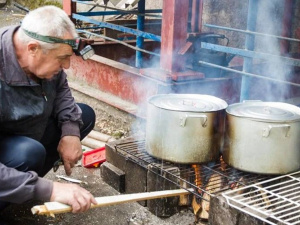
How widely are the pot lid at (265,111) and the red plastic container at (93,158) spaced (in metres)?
1.78

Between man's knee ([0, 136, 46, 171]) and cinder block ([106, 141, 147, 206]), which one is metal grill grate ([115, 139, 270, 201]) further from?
man's knee ([0, 136, 46, 171])

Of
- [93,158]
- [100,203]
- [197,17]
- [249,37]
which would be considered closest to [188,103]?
[100,203]

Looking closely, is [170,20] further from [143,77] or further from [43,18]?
[43,18]

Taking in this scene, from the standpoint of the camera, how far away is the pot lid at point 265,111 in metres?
3.13

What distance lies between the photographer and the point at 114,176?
3.96 m

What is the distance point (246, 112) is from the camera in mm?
3264

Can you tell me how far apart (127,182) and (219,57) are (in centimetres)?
240

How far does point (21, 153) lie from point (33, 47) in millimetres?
734

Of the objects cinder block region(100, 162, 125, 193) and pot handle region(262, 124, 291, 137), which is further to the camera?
cinder block region(100, 162, 125, 193)

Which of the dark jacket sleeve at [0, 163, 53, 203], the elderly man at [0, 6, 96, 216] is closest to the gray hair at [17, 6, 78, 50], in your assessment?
the elderly man at [0, 6, 96, 216]

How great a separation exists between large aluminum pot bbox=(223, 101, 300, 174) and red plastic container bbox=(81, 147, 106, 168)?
5.88ft

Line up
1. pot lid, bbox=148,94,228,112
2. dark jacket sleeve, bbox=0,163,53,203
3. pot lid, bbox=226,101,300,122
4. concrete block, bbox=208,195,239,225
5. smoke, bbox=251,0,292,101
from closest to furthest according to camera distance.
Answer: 1. dark jacket sleeve, bbox=0,163,53,203
2. concrete block, bbox=208,195,239,225
3. pot lid, bbox=226,101,300,122
4. pot lid, bbox=148,94,228,112
5. smoke, bbox=251,0,292,101

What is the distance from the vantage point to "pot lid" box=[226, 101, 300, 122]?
313cm

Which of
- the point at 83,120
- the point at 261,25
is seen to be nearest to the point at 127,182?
the point at 83,120
